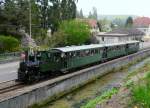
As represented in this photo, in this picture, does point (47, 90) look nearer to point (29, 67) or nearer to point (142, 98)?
point (29, 67)

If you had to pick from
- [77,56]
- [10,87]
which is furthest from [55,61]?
[10,87]

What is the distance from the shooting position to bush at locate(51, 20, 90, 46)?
213 feet

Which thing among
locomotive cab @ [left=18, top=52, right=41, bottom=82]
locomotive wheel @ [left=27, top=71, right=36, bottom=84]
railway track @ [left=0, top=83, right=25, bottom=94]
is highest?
locomotive cab @ [left=18, top=52, right=41, bottom=82]

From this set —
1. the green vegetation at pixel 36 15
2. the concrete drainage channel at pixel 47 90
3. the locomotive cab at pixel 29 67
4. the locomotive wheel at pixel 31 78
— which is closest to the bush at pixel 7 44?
the green vegetation at pixel 36 15

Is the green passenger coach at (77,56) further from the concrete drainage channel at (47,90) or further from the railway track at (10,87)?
the railway track at (10,87)

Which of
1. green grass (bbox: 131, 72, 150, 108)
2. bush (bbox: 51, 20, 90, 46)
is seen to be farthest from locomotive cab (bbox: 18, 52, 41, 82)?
bush (bbox: 51, 20, 90, 46)

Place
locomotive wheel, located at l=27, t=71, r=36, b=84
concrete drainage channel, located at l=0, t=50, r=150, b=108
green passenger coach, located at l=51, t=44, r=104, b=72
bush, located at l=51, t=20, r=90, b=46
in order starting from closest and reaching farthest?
1. concrete drainage channel, located at l=0, t=50, r=150, b=108
2. locomotive wheel, located at l=27, t=71, r=36, b=84
3. green passenger coach, located at l=51, t=44, r=104, b=72
4. bush, located at l=51, t=20, r=90, b=46

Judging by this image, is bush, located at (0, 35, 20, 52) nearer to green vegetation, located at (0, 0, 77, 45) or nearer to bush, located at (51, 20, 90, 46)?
green vegetation, located at (0, 0, 77, 45)

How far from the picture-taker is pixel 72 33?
6825 centimetres

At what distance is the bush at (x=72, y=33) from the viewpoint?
213 feet

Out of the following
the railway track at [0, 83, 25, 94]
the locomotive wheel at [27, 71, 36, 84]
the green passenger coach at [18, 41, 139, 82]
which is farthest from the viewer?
the green passenger coach at [18, 41, 139, 82]

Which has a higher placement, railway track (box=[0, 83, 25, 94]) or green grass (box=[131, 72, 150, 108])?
green grass (box=[131, 72, 150, 108])

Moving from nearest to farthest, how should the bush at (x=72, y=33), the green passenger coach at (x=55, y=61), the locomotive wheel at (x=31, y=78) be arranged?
the locomotive wheel at (x=31, y=78)
the green passenger coach at (x=55, y=61)
the bush at (x=72, y=33)

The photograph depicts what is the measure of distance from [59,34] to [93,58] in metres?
25.1
